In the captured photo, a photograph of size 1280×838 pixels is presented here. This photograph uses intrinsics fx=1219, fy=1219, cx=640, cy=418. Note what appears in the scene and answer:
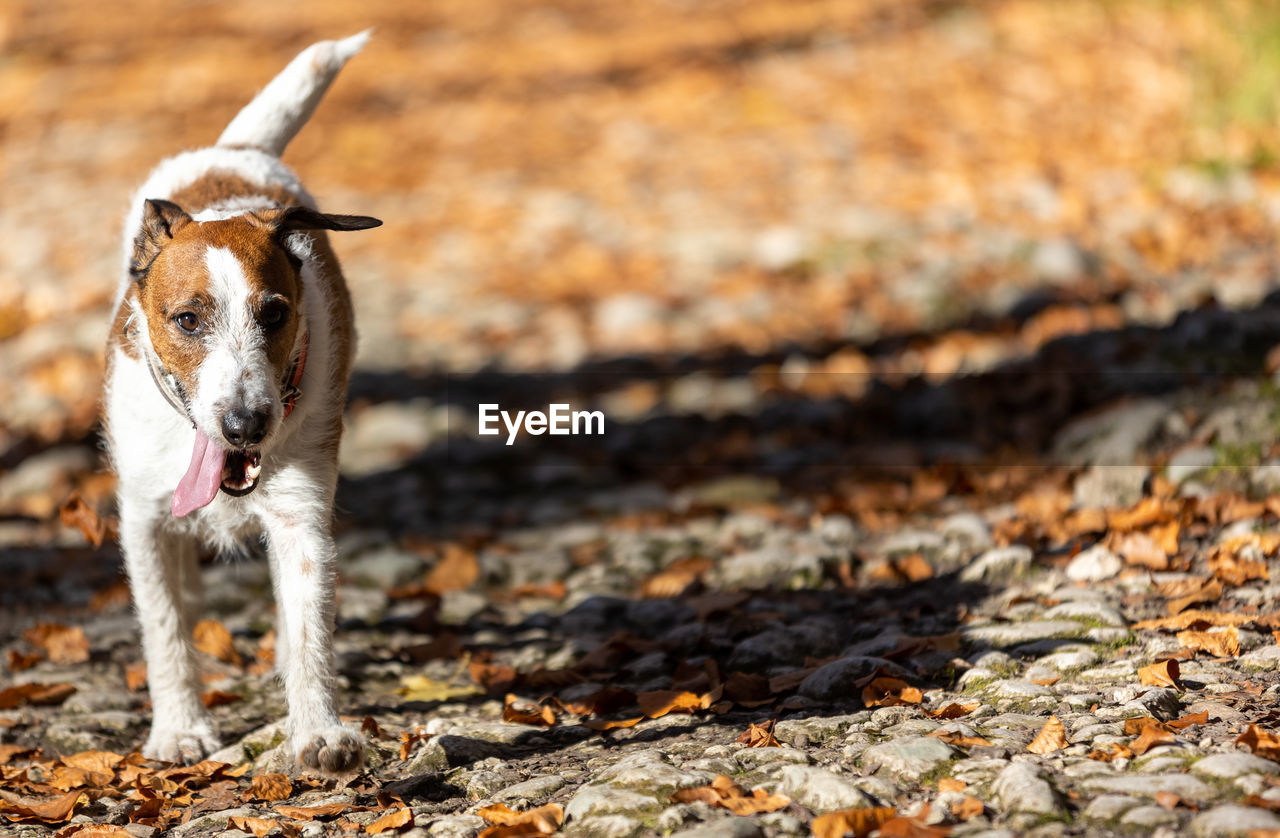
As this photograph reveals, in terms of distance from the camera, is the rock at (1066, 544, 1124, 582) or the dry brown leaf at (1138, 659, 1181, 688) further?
the rock at (1066, 544, 1124, 582)

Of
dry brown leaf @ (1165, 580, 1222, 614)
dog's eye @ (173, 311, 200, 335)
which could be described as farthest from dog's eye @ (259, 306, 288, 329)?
dry brown leaf @ (1165, 580, 1222, 614)

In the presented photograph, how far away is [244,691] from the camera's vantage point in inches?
183

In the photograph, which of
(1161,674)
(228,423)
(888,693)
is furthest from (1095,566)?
(228,423)

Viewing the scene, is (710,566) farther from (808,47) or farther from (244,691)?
(808,47)

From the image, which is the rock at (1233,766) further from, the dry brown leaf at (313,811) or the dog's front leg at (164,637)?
the dog's front leg at (164,637)

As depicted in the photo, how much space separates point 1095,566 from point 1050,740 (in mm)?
1641

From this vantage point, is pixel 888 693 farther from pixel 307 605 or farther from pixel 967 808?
pixel 307 605

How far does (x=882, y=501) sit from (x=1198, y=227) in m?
4.84

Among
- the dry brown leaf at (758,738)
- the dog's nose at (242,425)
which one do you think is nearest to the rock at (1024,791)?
the dry brown leaf at (758,738)

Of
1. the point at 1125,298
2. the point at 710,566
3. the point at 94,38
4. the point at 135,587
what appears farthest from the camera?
the point at 94,38

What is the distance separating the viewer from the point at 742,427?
7.61 m

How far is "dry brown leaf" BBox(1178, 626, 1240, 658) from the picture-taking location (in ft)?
12.4

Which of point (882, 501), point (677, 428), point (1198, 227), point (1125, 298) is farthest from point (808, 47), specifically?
point (882, 501)

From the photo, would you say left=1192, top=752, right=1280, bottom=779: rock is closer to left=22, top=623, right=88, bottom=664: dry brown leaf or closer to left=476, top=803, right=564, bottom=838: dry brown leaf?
left=476, top=803, right=564, bottom=838: dry brown leaf
